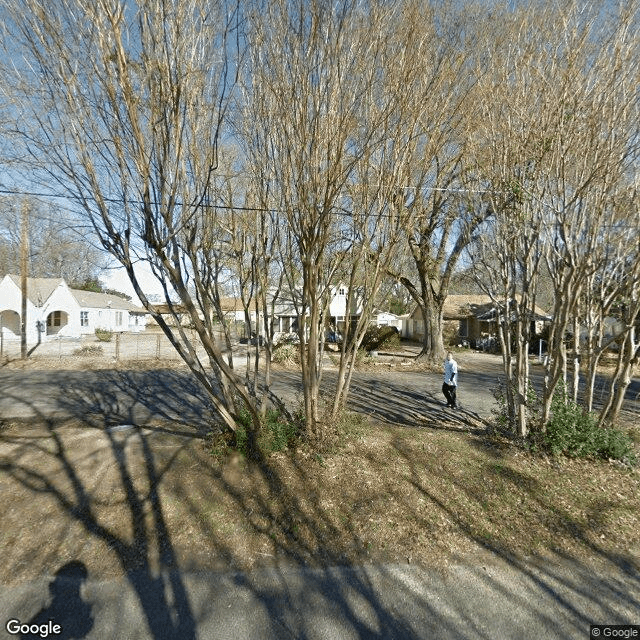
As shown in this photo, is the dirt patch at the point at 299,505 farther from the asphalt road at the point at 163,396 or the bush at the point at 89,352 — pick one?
the bush at the point at 89,352

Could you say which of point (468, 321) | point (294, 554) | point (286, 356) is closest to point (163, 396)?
point (294, 554)

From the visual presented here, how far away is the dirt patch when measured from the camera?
9.87 feet

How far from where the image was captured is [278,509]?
353cm

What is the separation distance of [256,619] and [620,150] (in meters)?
6.21

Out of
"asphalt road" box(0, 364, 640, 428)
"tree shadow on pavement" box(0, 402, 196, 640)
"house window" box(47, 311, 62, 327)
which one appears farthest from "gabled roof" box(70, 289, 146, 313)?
"tree shadow on pavement" box(0, 402, 196, 640)

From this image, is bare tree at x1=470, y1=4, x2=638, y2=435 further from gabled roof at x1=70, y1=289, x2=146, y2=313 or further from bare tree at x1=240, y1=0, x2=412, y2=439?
gabled roof at x1=70, y1=289, x2=146, y2=313

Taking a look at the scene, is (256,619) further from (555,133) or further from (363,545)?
(555,133)

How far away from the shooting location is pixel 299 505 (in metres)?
3.59

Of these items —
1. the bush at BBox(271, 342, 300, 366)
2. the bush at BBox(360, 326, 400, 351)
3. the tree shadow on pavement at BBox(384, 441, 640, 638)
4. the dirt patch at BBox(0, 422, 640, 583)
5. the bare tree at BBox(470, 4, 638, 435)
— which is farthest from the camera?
the bush at BBox(360, 326, 400, 351)

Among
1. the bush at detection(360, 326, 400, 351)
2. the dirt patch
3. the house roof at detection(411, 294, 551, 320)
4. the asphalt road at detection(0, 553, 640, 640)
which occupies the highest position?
the house roof at detection(411, 294, 551, 320)

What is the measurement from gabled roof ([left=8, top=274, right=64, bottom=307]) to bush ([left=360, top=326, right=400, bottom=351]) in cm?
2103

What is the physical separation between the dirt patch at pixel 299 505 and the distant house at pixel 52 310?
1953 centimetres

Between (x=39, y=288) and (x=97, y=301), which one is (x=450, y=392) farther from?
(x=97, y=301)

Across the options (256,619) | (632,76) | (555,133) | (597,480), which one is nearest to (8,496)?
(256,619)
